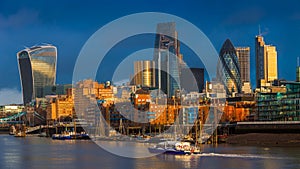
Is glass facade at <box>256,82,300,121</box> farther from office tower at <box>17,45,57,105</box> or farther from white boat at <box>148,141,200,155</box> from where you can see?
office tower at <box>17,45,57,105</box>

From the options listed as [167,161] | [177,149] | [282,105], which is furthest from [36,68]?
[167,161]

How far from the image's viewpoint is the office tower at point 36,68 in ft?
551

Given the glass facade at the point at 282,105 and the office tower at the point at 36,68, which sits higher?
the office tower at the point at 36,68

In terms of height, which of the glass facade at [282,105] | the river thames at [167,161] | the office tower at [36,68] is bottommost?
the river thames at [167,161]

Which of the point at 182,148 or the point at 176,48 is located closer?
the point at 182,148

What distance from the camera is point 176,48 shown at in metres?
156

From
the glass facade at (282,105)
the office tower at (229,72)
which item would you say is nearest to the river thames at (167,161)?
the glass facade at (282,105)

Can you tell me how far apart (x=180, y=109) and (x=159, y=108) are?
19.9ft

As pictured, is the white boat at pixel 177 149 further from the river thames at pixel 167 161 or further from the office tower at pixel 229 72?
the office tower at pixel 229 72

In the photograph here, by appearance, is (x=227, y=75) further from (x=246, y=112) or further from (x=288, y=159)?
(x=288, y=159)

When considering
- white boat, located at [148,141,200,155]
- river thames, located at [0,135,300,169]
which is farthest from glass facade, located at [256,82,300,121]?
white boat, located at [148,141,200,155]

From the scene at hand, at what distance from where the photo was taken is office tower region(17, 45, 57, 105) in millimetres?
167875

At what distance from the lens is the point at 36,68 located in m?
169

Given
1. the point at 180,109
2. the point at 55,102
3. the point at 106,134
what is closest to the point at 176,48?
the point at 55,102
